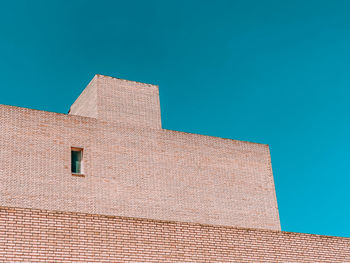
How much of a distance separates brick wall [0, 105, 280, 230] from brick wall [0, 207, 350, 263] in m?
9.12

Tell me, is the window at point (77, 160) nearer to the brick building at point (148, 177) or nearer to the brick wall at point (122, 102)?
the brick building at point (148, 177)

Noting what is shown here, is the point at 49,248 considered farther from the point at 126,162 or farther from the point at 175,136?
the point at 175,136

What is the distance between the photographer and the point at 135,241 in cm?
1435

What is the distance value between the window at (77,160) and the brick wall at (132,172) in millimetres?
259

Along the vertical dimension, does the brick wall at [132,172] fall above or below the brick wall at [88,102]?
below

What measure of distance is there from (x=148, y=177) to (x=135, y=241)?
11.2 metres

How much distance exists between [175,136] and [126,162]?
2.93m

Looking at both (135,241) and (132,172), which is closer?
(135,241)

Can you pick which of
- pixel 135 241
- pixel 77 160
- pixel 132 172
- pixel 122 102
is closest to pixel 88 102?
pixel 122 102

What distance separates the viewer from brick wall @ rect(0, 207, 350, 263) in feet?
42.9

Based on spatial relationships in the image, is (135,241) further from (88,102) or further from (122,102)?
(88,102)

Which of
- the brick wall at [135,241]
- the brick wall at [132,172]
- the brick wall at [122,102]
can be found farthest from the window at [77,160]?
the brick wall at [135,241]

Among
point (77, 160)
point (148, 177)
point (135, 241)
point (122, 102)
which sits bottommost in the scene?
point (135, 241)

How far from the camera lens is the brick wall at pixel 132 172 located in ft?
76.4
